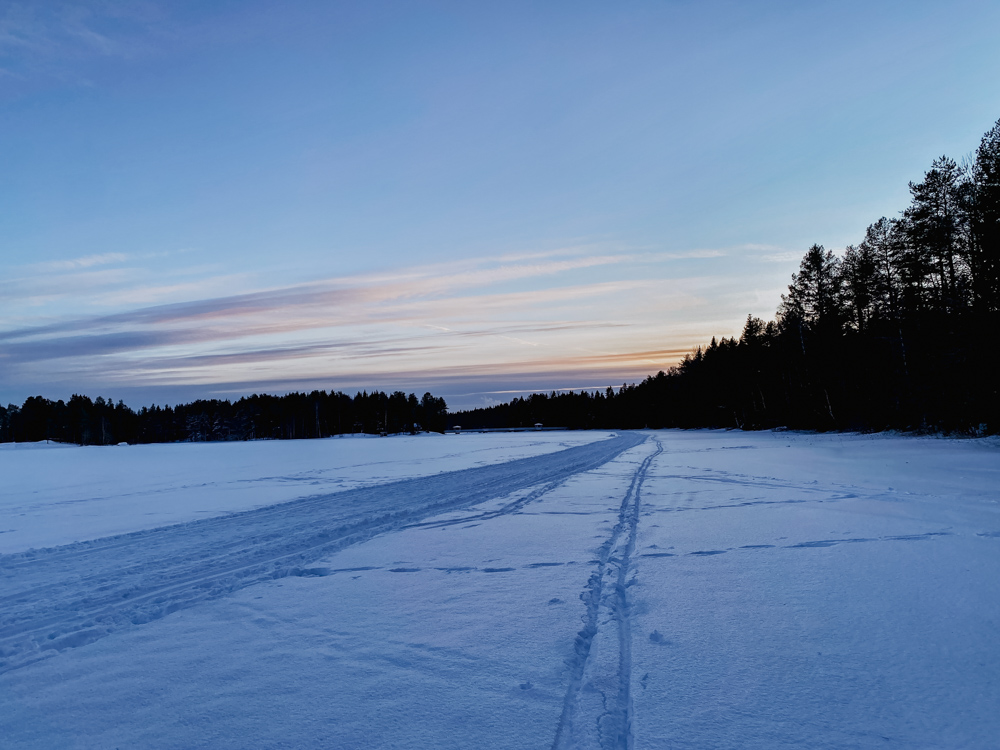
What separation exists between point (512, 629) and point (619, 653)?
0.89 meters

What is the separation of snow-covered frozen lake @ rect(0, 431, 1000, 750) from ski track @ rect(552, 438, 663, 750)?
19mm

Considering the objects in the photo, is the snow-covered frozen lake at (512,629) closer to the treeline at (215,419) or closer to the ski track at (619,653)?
the ski track at (619,653)

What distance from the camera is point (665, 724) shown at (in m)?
2.91

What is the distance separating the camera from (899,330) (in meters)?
28.7

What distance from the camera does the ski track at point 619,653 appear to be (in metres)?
2.82

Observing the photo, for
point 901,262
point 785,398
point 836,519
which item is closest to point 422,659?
point 836,519

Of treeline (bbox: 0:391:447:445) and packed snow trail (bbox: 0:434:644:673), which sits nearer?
packed snow trail (bbox: 0:434:644:673)

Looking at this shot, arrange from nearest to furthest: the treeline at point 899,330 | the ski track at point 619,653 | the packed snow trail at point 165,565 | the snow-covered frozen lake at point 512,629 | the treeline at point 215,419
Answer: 1. the ski track at point 619,653
2. the snow-covered frozen lake at point 512,629
3. the packed snow trail at point 165,565
4. the treeline at point 899,330
5. the treeline at point 215,419

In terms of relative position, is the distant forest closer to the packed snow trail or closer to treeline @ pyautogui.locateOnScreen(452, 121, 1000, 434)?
treeline @ pyautogui.locateOnScreen(452, 121, 1000, 434)

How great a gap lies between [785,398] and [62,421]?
125812 mm

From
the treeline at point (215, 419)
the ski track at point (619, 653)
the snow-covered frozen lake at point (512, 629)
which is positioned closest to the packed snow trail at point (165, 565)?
the snow-covered frozen lake at point (512, 629)

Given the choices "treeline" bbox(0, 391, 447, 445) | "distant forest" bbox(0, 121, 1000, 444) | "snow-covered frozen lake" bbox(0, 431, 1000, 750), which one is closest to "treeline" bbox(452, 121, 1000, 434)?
"distant forest" bbox(0, 121, 1000, 444)

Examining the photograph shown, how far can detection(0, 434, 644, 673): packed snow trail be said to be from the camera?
461cm

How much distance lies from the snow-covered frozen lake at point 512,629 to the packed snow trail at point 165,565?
0.04 m
